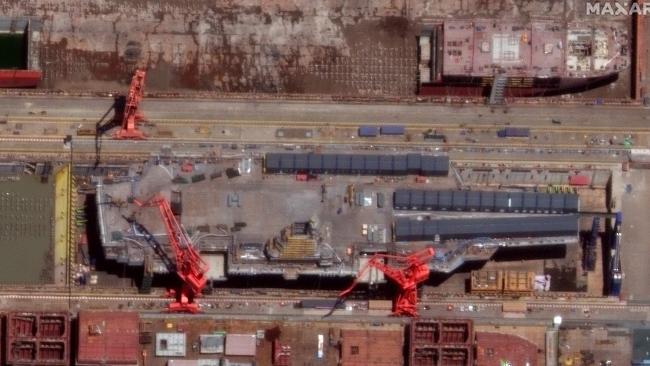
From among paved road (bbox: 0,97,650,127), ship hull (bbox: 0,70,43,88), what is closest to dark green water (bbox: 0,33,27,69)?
ship hull (bbox: 0,70,43,88)

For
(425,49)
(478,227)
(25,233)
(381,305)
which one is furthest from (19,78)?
(478,227)

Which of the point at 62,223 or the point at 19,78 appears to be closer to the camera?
the point at 62,223

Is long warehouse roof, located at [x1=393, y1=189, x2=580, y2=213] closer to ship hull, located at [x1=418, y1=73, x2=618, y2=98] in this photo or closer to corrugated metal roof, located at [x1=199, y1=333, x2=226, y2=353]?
ship hull, located at [x1=418, y1=73, x2=618, y2=98]

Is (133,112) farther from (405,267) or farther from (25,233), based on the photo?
(405,267)

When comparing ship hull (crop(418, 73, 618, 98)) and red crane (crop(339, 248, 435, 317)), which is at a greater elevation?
ship hull (crop(418, 73, 618, 98))

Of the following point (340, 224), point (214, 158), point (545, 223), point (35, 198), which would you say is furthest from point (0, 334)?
point (545, 223)

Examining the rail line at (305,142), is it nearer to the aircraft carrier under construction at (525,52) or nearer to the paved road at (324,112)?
the paved road at (324,112)

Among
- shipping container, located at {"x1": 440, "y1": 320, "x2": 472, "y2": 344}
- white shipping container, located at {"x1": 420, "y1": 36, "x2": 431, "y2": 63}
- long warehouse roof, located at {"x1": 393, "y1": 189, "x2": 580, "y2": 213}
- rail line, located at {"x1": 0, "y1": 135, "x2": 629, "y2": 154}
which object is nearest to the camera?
shipping container, located at {"x1": 440, "y1": 320, "x2": 472, "y2": 344}
